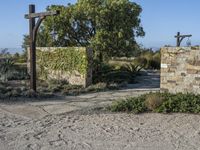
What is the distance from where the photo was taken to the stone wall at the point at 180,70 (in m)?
9.00

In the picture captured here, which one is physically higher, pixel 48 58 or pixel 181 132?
pixel 48 58

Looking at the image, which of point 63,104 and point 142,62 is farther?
point 142,62

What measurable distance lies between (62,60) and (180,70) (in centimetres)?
570

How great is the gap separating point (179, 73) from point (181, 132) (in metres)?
3.19

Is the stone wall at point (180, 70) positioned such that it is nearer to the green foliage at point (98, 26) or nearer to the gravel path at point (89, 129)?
the gravel path at point (89, 129)

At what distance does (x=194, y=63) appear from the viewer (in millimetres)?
9000

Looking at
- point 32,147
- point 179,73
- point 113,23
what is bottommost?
point 32,147

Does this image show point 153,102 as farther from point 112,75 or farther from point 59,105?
point 112,75

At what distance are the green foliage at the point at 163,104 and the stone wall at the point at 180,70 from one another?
0.78 m

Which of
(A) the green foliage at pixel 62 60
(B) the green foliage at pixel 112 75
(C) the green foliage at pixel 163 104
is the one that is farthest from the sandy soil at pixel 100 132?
(B) the green foliage at pixel 112 75

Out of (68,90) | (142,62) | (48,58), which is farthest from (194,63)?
(142,62)

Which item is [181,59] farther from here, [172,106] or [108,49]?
[108,49]

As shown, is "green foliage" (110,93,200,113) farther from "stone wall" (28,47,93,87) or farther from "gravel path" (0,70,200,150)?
"stone wall" (28,47,93,87)

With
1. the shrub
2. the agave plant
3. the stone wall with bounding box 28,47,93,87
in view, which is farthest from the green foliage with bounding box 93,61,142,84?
the shrub
